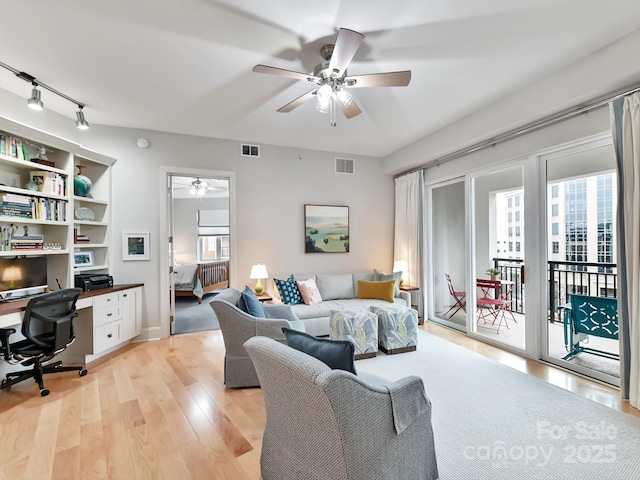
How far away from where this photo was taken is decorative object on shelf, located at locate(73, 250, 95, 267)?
3.80m

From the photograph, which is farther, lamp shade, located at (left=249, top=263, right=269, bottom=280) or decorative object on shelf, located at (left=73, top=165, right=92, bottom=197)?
lamp shade, located at (left=249, top=263, right=269, bottom=280)

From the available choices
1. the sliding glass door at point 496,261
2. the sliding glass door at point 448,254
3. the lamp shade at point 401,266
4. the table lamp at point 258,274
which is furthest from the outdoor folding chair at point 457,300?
the table lamp at point 258,274

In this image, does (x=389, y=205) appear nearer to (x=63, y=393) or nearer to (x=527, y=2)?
(x=527, y=2)

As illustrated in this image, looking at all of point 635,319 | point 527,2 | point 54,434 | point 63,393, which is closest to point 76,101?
point 63,393

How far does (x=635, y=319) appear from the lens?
2.44m

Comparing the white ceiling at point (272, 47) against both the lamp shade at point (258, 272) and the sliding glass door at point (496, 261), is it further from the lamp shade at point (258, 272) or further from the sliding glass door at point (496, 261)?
the lamp shade at point (258, 272)

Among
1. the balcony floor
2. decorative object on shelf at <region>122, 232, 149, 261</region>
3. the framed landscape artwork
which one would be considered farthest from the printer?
the balcony floor

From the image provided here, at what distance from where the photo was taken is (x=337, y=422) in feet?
3.98

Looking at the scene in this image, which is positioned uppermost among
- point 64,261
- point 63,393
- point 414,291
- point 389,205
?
point 389,205

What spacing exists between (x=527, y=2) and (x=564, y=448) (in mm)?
2970

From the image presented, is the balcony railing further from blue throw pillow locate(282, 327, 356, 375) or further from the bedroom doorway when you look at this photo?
the bedroom doorway

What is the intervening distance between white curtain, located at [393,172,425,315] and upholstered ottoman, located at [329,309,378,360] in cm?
198

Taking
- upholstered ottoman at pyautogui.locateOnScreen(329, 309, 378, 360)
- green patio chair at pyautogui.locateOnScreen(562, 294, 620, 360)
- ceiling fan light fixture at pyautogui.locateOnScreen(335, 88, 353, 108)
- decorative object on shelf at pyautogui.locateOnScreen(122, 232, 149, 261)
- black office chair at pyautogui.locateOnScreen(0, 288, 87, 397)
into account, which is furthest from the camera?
decorative object on shelf at pyautogui.locateOnScreen(122, 232, 149, 261)

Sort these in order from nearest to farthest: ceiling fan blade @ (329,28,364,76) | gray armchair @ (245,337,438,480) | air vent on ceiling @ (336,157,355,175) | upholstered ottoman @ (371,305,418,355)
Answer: gray armchair @ (245,337,438,480) < ceiling fan blade @ (329,28,364,76) < upholstered ottoman @ (371,305,418,355) < air vent on ceiling @ (336,157,355,175)
